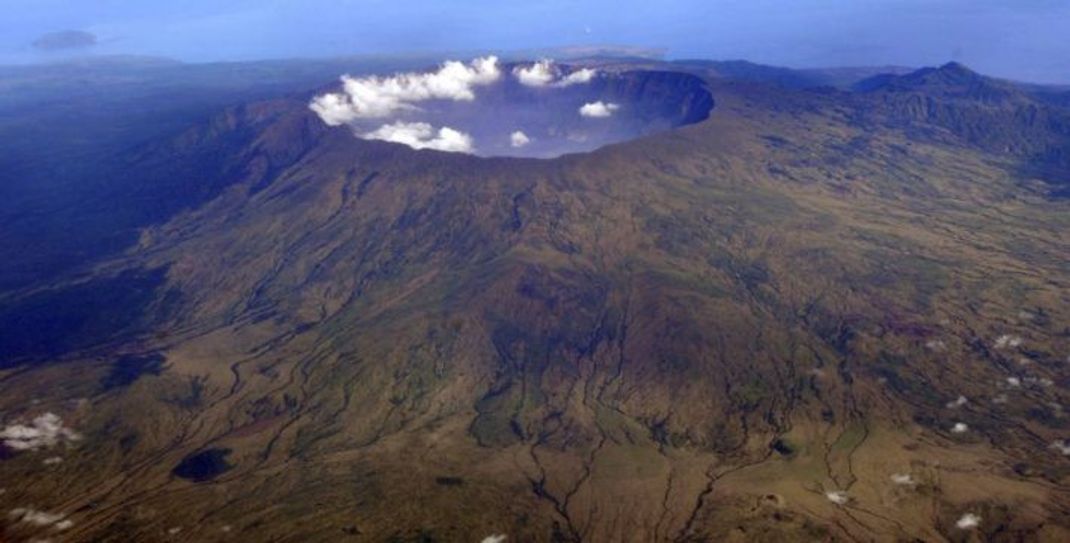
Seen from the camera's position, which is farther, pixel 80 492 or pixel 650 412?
pixel 650 412

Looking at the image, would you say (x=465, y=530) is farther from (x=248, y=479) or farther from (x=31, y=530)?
(x=31, y=530)

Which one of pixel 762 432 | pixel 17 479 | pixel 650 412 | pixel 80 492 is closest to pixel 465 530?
pixel 650 412

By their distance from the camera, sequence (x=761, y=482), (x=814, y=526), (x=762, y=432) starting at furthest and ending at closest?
(x=762, y=432), (x=761, y=482), (x=814, y=526)

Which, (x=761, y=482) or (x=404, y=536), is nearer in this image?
(x=404, y=536)

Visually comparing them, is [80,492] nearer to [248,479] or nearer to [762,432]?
[248,479]

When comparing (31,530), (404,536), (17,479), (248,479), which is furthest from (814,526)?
(17,479)

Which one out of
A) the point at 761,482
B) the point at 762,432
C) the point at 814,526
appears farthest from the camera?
the point at 762,432

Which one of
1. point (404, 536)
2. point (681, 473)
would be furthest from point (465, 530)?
point (681, 473)

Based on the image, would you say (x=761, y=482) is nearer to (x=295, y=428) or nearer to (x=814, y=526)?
(x=814, y=526)
